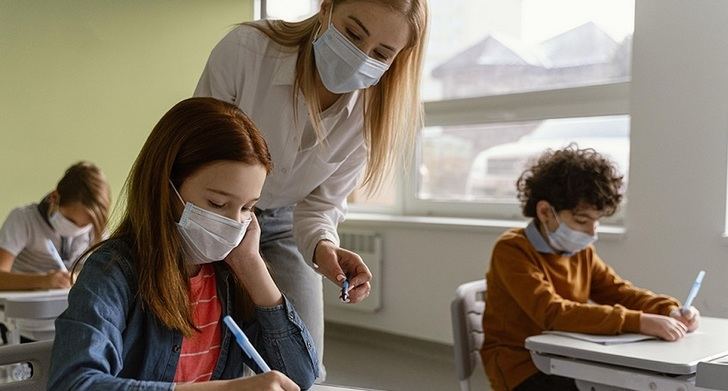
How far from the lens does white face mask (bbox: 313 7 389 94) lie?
150cm

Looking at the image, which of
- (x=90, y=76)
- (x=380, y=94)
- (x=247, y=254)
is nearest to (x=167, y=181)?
(x=247, y=254)

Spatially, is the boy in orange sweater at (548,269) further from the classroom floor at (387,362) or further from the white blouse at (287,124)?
the classroom floor at (387,362)

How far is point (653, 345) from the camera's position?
1.79m

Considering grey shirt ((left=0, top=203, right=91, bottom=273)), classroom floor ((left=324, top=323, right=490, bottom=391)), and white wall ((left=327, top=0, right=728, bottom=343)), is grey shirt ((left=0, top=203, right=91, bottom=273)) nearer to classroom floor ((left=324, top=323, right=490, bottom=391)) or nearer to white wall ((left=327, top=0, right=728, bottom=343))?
classroom floor ((left=324, top=323, right=490, bottom=391))

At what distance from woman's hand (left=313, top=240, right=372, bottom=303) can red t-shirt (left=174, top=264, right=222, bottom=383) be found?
0.23m

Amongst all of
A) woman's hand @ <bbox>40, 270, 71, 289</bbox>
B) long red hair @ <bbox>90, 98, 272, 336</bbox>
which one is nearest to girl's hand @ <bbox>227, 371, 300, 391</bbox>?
long red hair @ <bbox>90, 98, 272, 336</bbox>

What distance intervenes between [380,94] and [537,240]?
0.85 m

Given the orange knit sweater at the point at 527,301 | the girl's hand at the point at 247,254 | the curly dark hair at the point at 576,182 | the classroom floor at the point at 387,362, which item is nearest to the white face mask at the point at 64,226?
the classroom floor at the point at 387,362

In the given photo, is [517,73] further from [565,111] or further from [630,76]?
[630,76]

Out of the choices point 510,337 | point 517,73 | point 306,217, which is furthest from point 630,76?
point 306,217

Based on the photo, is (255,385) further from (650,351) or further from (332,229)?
(650,351)

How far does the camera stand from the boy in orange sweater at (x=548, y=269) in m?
2.12

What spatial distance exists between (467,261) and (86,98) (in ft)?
6.21

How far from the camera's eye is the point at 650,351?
171cm
